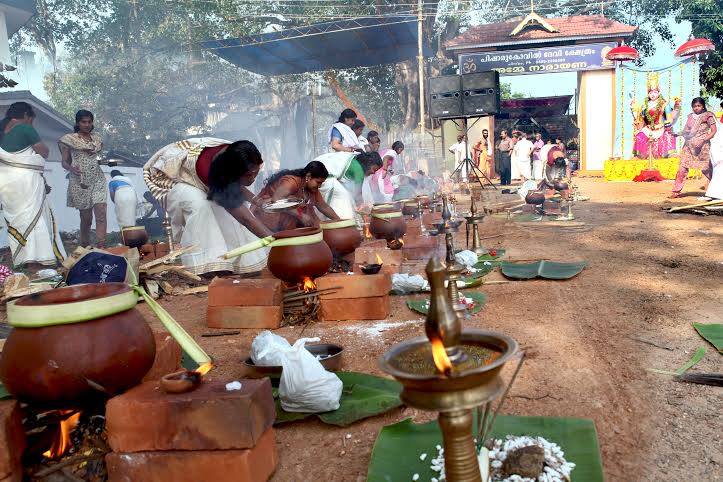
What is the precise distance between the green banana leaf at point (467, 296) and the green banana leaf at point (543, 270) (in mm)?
789

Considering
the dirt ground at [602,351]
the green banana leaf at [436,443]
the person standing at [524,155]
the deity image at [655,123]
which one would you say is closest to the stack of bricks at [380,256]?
the dirt ground at [602,351]

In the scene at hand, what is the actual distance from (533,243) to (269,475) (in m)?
6.08

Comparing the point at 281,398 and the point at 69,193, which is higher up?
the point at 69,193

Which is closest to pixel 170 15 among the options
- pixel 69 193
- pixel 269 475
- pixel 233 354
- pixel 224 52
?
pixel 224 52

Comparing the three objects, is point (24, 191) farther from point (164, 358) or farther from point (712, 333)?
point (712, 333)

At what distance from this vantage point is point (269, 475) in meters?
2.22

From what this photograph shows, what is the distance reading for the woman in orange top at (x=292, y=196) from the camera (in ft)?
18.9

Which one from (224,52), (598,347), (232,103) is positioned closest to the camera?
(598,347)

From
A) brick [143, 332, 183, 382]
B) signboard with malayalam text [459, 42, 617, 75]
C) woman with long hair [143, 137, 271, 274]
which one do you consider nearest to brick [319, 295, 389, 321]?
brick [143, 332, 183, 382]

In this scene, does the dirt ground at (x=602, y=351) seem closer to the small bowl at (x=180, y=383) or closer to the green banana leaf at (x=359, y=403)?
the green banana leaf at (x=359, y=403)

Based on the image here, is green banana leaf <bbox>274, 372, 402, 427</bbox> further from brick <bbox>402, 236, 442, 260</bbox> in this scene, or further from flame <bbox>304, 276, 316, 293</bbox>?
brick <bbox>402, 236, 442, 260</bbox>

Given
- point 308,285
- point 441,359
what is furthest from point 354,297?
point 441,359

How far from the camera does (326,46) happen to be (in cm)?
1442

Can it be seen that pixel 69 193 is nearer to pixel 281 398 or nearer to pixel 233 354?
pixel 233 354
